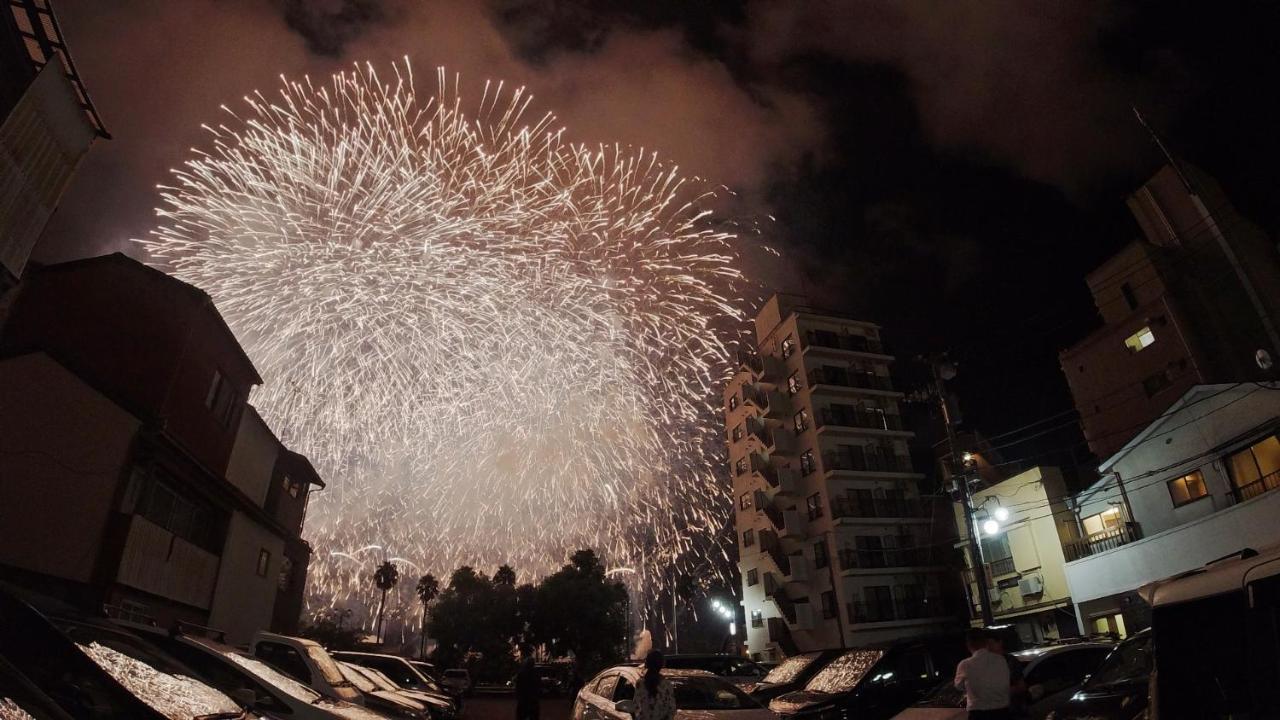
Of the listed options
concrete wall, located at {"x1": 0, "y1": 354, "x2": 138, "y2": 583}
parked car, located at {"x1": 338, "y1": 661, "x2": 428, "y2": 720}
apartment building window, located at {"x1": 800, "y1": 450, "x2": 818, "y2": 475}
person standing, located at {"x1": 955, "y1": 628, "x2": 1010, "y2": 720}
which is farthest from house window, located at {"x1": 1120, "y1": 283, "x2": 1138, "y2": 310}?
concrete wall, located at {"x1": 0, "y1": 354, "x2": 138, "y2": 583}

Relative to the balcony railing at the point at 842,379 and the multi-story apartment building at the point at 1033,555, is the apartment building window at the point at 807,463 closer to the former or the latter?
the balcony railing at the point at 842,379

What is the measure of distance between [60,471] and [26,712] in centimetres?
1312

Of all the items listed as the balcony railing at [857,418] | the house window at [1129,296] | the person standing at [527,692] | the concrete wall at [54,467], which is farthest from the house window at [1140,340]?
the concrete wall at [54,467]

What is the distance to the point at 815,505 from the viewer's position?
1535 inches

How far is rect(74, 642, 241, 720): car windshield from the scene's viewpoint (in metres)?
3.93

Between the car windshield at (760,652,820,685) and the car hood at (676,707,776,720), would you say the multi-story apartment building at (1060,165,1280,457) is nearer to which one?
the car windshield at (760,652,820,685)

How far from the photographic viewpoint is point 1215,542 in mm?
17844

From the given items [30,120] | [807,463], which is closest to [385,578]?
[807,463]

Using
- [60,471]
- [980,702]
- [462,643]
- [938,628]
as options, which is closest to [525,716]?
[980,702]

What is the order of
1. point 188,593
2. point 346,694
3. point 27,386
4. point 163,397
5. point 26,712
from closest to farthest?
point 26,712
point 346,694
point 27,386
point 163,397
point 188,593

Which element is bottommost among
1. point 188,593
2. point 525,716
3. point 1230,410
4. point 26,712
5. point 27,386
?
point 525,716

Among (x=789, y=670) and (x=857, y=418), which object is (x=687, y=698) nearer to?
(x=789, y=670)

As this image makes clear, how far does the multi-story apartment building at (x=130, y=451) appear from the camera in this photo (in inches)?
456

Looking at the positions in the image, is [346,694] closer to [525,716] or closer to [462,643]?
[525,716]
